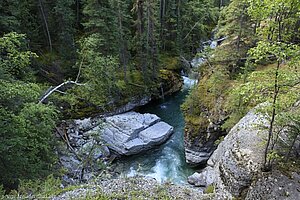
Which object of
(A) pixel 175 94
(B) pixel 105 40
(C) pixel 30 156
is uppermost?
(B) pixel 105 40

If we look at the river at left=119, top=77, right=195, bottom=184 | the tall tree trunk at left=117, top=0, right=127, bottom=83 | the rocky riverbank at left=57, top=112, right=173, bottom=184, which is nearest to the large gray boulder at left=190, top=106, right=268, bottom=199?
the river at left=119, top=77, right=195, bottom=184

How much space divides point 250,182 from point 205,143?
32.4 feet

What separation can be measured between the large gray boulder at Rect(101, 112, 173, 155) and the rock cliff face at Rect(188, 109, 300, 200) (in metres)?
10.2

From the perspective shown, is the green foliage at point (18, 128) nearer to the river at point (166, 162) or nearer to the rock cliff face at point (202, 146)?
the river at point (166, 162)

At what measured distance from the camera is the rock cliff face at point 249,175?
9.38m

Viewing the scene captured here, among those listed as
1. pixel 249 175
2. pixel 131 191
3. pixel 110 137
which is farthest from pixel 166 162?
pixel 249 175

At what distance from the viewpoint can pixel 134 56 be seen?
30.6 meters

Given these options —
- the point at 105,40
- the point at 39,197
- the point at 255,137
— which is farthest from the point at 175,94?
the point at 39,197

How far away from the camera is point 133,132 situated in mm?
22719

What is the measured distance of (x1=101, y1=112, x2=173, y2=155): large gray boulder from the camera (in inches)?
861

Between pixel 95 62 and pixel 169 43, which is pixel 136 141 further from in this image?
pixel 169 43

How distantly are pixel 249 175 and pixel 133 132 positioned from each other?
530 inches

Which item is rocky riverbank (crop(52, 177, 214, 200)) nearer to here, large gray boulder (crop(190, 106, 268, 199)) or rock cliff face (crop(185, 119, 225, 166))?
large gray boulder (crop(190, 106, 268, 199))

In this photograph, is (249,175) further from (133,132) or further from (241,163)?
(133,132)
